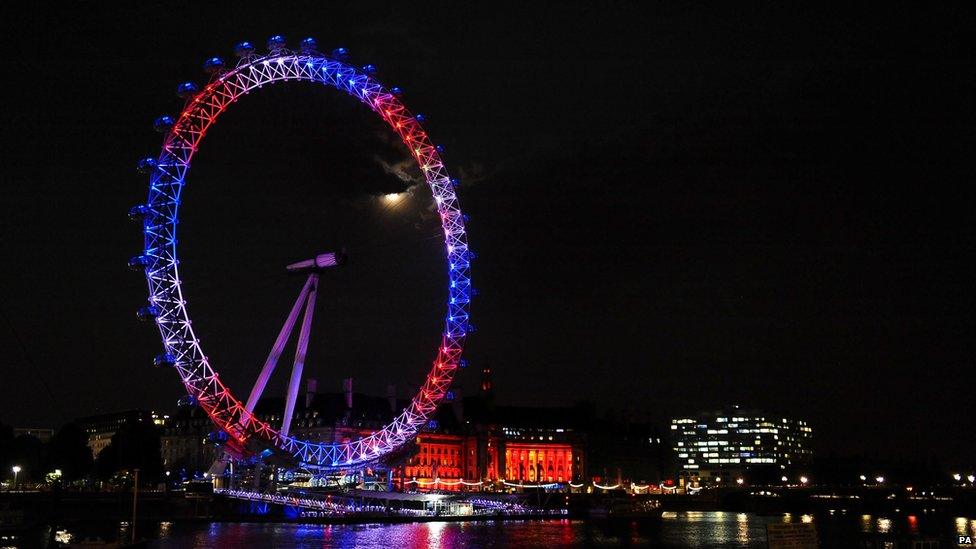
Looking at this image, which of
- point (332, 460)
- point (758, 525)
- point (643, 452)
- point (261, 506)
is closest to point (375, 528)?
point (332, 460)

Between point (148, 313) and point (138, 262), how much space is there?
2904 mm

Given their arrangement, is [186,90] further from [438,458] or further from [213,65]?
[438,458]

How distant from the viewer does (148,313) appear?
2146 inches

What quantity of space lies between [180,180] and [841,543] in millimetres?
45050

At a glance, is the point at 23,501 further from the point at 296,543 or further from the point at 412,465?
the point at 412,465

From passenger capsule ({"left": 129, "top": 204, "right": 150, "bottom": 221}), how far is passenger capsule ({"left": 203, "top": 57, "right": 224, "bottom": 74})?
326 inches

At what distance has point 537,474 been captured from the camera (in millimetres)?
149625

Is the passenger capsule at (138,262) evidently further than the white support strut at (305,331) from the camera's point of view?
No

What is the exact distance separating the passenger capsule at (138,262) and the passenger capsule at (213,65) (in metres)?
10.9

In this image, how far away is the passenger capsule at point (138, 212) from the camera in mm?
→ 54000

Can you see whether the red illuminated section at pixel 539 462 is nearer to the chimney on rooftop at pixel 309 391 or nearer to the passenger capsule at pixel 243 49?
the chimney on rooftop at pixel 309 391

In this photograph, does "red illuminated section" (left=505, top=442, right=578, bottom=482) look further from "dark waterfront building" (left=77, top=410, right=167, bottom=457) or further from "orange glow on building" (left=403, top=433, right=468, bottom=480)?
"dark waterfront building" (left=77, top=410, right=167, bottom=457)

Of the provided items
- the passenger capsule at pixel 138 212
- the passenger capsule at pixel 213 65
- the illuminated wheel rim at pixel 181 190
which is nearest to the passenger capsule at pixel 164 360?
the illuminated wheel rim at pixel 181 190

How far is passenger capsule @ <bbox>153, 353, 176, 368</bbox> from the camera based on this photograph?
55.3 m
